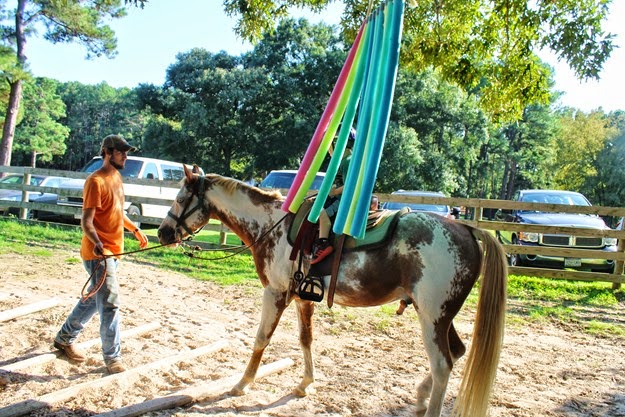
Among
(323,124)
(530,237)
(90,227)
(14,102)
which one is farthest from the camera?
(14,102)

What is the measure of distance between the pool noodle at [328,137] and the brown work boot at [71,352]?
2.54 meters

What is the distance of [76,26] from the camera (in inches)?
774

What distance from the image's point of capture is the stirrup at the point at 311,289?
394cm

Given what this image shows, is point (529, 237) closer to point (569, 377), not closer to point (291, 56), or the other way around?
point (569, 377)

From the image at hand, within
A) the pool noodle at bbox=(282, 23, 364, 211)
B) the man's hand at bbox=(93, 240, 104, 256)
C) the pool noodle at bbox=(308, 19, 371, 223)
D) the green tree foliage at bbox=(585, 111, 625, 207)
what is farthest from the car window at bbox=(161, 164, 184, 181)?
the green tree foliage at bbox=(585, 111, 625, 207)

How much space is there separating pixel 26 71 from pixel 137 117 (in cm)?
5211

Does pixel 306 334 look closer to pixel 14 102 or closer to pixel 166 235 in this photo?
pixel 166 235

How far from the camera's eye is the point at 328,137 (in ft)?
12.3

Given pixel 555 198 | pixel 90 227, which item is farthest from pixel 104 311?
pixel 555 198

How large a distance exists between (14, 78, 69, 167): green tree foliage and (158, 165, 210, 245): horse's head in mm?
45387

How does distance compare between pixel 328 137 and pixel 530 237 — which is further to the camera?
pixel 530 237

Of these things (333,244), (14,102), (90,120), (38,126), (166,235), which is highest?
(90,120)

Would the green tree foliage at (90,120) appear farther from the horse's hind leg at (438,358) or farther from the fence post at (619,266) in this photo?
the horse's hind leg at (438,358)

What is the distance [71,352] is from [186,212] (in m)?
1.69
